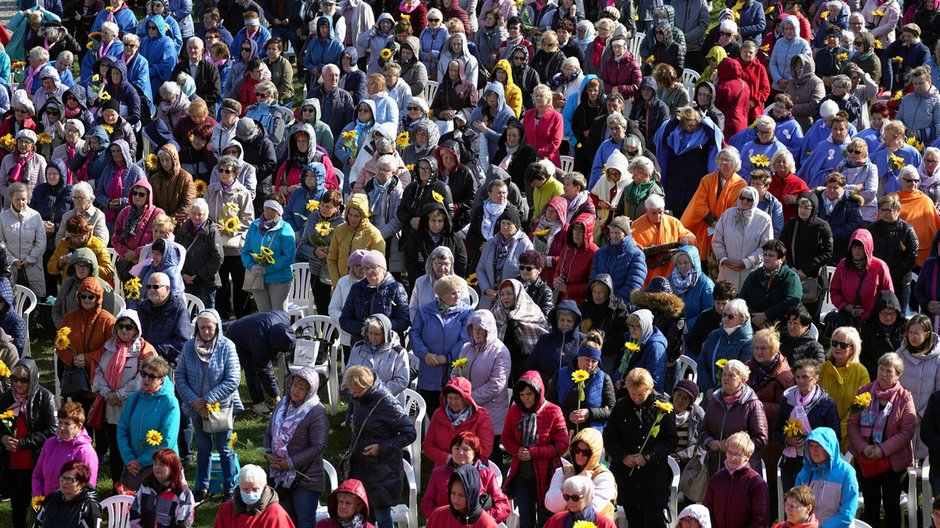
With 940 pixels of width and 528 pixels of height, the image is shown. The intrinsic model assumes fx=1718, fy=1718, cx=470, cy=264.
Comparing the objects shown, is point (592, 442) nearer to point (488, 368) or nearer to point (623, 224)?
point (488, 368)

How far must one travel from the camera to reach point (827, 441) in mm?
10156

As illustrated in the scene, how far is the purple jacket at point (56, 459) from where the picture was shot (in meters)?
10.9

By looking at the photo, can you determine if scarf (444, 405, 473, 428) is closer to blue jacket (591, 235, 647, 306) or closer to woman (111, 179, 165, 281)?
blue jacket (591, 235, 647, 306)

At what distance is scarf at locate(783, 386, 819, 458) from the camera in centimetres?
1071

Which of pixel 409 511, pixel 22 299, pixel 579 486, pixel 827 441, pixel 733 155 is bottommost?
pixel 22 299

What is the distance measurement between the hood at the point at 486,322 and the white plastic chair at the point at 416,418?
0.61 meters

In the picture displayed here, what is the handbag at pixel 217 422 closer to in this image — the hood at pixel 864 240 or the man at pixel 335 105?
the hood at pixel 864 240

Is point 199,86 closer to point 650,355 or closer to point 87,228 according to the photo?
point 87,228

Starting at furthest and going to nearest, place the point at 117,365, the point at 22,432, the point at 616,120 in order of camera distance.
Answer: the point at 616,120
the point at 117,365
the point at 22,432

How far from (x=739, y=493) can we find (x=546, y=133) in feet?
22.2

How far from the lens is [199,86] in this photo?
18234mm

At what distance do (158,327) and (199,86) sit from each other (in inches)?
243

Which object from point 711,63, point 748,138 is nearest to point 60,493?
point 748,138

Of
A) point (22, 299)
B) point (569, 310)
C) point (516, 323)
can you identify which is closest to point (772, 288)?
point (569, 310)
